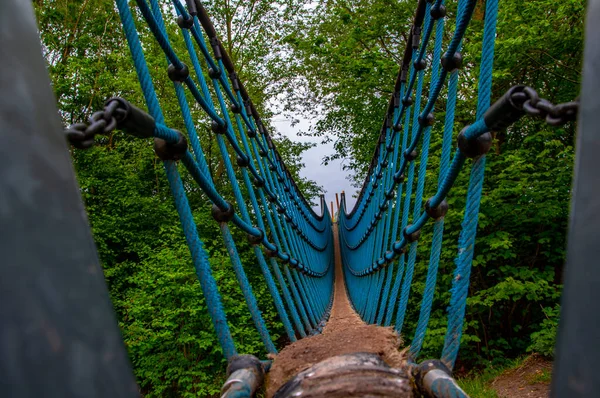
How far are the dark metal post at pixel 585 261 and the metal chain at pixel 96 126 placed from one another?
→ 0.37 meters

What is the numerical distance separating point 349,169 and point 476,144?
9161 millimetres

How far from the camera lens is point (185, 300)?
5.41m

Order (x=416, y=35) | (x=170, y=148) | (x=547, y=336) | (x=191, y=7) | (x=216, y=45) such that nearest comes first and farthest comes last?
(x=170, y=148) < (x=191, y=7) < (x=216, y=45) < (x=416, y=35) < (x=547, y=336)

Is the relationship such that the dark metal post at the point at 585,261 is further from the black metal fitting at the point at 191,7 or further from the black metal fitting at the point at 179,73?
the black metal fitting at the point at 191,7

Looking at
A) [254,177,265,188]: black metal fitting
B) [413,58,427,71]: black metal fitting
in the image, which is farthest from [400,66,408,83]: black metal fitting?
[254,177,265,188]: black metal fitting

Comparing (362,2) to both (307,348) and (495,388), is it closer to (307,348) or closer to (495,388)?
(495,388)

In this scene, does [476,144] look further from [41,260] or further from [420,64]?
[420,64]

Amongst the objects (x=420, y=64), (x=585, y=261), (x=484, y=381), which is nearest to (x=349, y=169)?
(x=484, y=381)

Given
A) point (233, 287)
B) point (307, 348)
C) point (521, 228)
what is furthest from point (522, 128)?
point (307, 348)

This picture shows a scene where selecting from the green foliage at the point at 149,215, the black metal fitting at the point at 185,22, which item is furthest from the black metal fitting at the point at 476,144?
the green foliage at the point at 149,215

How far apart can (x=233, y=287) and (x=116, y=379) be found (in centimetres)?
589

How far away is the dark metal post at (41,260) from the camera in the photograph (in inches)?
8.5

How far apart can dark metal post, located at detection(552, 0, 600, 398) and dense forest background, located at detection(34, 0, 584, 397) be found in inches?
158

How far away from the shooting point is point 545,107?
1.45 feet
